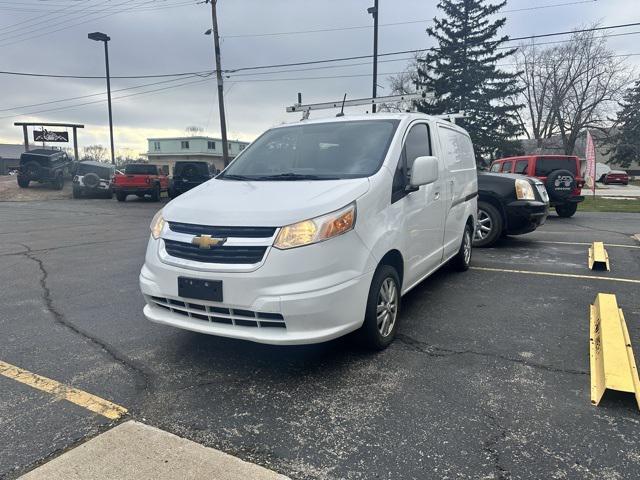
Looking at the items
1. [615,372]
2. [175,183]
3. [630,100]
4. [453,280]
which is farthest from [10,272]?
[630,100]

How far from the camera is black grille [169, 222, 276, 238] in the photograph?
303cm

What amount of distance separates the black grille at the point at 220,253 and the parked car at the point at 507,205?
5.88 metres

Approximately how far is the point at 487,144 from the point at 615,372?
33390 mm

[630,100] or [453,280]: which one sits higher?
[630,100]

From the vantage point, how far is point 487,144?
33812 millimetres

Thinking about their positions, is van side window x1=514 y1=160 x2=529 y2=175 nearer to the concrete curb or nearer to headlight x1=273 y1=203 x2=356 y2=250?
headlight x1=273 y1=203 x2=356 y2=250

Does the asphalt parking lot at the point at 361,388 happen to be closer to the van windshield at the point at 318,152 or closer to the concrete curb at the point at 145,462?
the concrete curb at the point at 145,462

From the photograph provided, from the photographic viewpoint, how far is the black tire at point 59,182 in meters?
23.8

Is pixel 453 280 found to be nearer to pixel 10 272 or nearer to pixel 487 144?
pixel 10 272

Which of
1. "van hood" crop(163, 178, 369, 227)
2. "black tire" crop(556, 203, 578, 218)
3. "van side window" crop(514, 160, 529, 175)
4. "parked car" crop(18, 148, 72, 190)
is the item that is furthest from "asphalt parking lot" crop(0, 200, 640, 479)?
"parked car" crop(18, 148, 72, 190)

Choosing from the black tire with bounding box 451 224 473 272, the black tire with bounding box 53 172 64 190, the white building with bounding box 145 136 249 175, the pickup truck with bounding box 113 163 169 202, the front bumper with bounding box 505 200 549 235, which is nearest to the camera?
the black tire with bounding box 451 224 473 272

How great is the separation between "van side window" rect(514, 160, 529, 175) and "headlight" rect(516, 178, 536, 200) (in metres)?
6.27

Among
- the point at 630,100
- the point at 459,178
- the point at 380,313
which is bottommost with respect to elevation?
the point at 380,313

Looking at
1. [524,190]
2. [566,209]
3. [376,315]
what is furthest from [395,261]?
[566,209]
